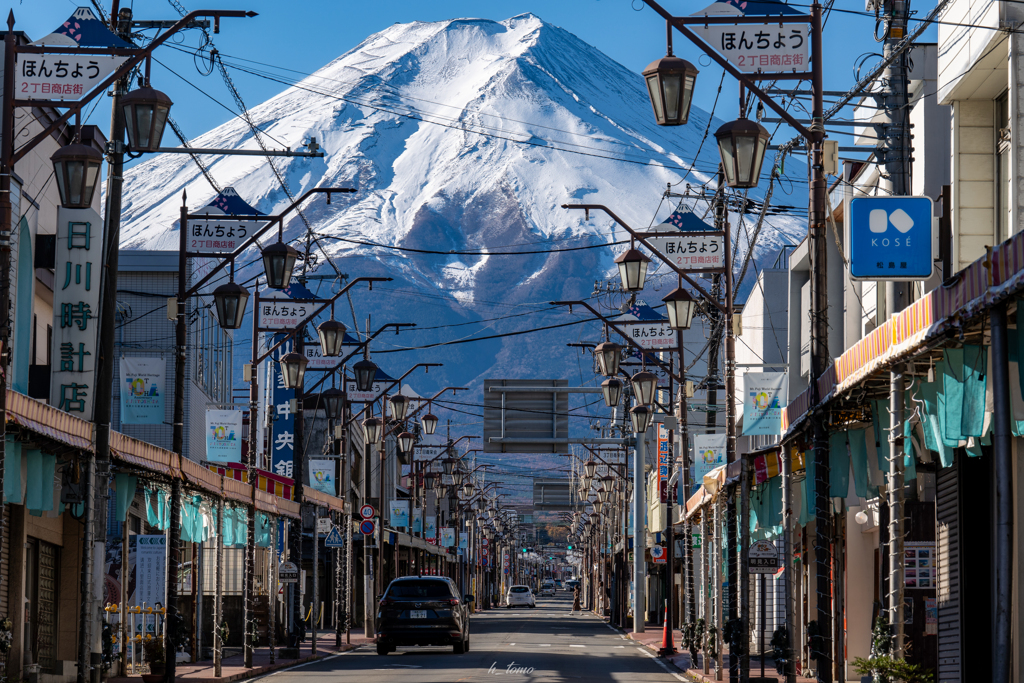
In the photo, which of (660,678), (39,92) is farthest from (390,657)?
(39,92)

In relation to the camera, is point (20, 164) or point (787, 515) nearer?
point (787, 515)

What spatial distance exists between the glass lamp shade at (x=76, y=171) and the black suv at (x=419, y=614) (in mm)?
16897

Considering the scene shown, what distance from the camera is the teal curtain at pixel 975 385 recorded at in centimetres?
1167

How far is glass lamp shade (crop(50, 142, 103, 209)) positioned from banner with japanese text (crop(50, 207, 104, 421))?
9.69 meters

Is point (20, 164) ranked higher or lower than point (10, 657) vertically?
higher

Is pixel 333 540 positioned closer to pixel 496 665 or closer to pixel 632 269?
pixel 496 665

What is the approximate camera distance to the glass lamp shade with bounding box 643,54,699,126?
1489 cm

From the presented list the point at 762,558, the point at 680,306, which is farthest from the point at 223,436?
the point at 762,558

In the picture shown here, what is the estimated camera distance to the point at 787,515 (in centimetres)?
1819

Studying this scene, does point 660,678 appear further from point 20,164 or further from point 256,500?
point 20,164

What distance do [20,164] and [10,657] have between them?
1007cm

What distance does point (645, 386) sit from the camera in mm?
30109

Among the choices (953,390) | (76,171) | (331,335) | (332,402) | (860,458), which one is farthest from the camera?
(332,402)

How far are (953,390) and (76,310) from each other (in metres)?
18.5
